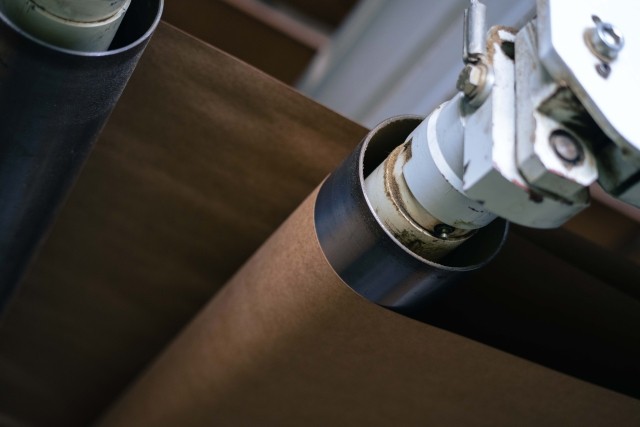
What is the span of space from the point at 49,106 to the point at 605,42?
15.5 inches

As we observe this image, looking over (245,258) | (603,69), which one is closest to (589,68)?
(603,69)

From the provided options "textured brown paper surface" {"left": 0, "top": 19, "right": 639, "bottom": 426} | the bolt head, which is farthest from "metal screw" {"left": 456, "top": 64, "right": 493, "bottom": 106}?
"textured brown paper surface" {"left": 0, "top": 19, "right": 639, "bottom": 426}

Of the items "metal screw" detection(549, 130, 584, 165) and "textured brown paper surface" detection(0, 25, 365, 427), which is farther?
"textured brown paper surface" detection(0, 25, 365, 427)

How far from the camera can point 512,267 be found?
76 centimetres

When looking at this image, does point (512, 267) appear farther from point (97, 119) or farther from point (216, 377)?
point (97, 119)

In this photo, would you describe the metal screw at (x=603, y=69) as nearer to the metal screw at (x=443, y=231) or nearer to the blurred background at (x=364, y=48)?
the metal screw at (x=443, y=231)

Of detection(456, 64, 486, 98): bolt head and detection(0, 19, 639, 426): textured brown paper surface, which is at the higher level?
detection(456, 64, 486, 98): bolt head

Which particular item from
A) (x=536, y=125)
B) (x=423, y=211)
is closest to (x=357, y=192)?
(x=423, y=211)

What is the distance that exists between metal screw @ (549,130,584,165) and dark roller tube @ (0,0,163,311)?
0.99 feet

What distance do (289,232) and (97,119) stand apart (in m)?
0.20

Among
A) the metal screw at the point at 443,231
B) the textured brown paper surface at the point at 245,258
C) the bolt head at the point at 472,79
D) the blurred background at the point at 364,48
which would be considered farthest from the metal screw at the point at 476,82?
the blurred background at the point at 364,48

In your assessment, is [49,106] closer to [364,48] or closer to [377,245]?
[377,245]

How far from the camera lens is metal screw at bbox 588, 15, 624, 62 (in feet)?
1.55

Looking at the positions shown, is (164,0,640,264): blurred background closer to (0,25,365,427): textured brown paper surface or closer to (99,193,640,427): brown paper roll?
(0,25,365,427): textured brown paper surface
